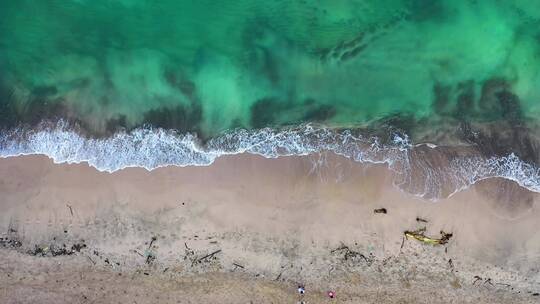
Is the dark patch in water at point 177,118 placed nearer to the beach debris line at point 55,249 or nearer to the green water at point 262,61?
the green water at point 262,61

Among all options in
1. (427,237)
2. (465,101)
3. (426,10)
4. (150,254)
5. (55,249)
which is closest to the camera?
(427,237)

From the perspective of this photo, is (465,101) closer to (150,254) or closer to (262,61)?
(262,61)

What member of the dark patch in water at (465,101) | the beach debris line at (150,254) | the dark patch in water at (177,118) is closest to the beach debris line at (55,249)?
the beach debris line at (150,254)

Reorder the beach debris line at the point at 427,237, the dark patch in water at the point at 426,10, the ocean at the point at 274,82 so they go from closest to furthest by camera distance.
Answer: the beach debris line at the point at 427,237 → the ocean at the point at 274,82 → the dark patch in water at the point at 426,10

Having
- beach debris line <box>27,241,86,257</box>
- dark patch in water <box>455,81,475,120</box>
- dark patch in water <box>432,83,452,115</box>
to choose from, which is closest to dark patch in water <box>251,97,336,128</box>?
dark patch in water <box>432,83,452,115</box>

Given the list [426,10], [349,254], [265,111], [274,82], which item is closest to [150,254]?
[265,111]

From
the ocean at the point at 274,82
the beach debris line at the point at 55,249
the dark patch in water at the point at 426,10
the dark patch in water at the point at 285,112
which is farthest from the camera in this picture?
the dark patch in water at the point at 426,10
